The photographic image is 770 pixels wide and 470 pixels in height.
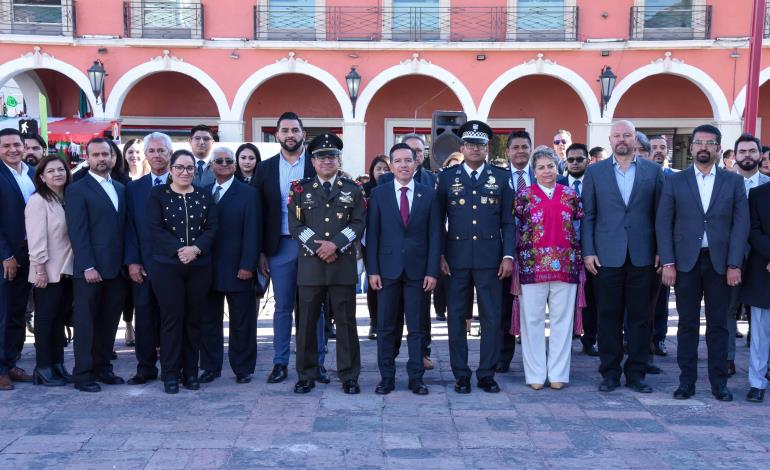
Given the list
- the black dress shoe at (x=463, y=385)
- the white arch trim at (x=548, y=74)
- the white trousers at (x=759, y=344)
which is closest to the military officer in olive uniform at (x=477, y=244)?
the black dress shoe at (x=463, y=385)

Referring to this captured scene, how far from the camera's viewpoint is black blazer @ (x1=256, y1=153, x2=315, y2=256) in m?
6.26

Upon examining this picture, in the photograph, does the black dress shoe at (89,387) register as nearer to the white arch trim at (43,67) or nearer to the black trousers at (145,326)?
the black trousers at (145,326)

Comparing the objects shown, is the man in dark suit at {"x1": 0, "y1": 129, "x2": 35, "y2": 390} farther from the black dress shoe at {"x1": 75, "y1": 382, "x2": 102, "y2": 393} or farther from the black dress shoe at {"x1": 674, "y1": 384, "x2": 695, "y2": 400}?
the black dress shoe at {"x1": 674, "y1": 384, "x2": 695, "y2": 400}

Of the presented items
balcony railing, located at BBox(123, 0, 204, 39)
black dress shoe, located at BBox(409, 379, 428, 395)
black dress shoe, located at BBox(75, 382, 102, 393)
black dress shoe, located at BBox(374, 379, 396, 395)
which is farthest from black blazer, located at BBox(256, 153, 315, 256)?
balcony railing, located at BBox(123, 0, 204, 39)

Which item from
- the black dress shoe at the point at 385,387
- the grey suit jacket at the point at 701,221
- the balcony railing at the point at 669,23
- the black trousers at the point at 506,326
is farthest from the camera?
the balcony railing at the point at 669,23

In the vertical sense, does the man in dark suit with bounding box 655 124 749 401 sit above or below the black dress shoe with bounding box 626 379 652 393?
above

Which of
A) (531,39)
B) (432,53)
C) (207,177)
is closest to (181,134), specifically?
(432,53)

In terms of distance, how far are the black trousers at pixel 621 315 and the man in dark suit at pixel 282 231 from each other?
2243 millimetres

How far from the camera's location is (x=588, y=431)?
5.06 meters

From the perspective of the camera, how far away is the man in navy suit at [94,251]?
5887 millimetres

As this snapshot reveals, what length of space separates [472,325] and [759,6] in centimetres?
554

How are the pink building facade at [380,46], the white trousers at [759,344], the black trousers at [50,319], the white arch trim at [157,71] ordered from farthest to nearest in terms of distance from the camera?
the white arch trim at [157,71]
the pink building facade at [380,46]
the black trousers at [50,319]
the white trousers at [759,344]

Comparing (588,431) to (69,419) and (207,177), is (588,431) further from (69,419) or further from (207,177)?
(207,177)

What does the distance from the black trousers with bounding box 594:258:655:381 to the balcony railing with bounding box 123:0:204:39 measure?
14.4 m
